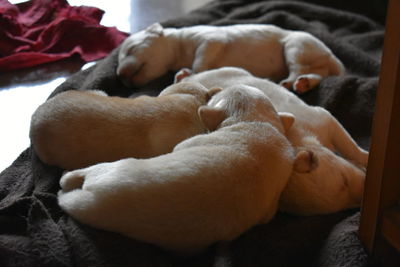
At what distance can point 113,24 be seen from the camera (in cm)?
320

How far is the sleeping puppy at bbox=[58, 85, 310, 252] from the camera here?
120 centimetres

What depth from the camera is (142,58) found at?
2.35m

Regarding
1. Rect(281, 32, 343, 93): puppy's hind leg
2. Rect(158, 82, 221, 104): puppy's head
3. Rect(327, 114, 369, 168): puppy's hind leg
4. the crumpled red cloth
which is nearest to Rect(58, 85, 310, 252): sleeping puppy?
Rect(158, 82, 221, 104): puppy's head

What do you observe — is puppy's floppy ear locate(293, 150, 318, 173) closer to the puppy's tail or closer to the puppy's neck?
the puppy's tail

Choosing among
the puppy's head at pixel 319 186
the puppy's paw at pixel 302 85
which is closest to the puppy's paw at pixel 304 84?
the puppy's paw at pixel 302 85

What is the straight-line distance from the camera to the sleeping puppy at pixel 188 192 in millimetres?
1200

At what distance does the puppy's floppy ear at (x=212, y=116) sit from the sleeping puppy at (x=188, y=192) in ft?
0.36

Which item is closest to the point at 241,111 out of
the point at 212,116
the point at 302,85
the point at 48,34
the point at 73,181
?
the point at 212,116

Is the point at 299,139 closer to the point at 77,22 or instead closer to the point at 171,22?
the point at 171,22

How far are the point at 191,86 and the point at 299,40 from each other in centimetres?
77

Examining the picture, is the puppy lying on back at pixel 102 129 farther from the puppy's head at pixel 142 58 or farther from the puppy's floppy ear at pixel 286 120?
the puppy's head at pixel 142 58

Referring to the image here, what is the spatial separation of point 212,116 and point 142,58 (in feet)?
3.02

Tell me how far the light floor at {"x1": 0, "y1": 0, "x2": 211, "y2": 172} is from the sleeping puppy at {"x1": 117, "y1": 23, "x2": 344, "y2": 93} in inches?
17.0

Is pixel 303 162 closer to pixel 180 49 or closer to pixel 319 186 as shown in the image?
pixel 319 186
